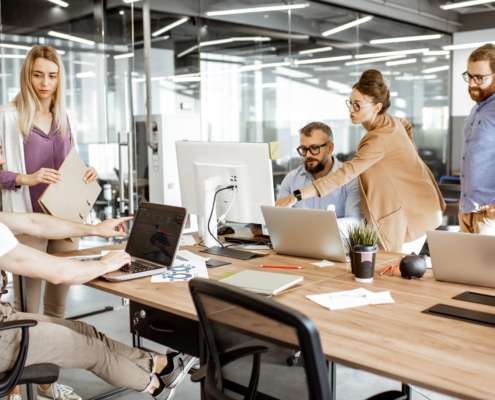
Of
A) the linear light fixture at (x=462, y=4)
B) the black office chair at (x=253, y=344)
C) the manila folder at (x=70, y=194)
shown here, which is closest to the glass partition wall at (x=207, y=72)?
the linear light fixture at (x=462, y=4)

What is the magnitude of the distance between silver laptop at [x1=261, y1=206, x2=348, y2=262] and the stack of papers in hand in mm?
434

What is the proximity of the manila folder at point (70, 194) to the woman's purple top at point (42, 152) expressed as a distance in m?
0.18

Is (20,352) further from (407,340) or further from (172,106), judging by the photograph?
(172,106)

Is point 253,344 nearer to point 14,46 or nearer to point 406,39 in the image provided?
point 14,46

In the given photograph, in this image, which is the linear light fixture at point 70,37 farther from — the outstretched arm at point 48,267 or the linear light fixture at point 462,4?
the linear light fixture at point 462,4

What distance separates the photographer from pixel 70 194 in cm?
325

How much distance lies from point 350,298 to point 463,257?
1.49 feet

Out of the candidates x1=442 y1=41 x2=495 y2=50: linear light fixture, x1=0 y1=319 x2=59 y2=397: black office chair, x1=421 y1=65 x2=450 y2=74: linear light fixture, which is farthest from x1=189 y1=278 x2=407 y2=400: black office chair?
x1=442 y1=41 x2=495 y2=50: linear light fixture

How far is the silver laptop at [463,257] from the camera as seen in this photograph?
2.07m

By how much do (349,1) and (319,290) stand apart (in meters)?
6.37

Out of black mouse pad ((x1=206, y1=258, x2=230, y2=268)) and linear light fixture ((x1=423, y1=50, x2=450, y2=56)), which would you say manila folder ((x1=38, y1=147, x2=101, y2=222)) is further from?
linear light fixture ((x1=423, y1=50, x2=450, y2=56))

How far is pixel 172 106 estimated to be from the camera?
6441 millimetres

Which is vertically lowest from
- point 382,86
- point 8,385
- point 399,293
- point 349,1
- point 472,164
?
point 8,385

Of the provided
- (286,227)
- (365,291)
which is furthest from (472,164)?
(365,291)
